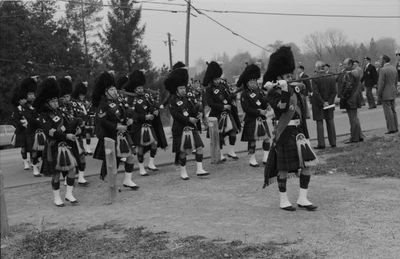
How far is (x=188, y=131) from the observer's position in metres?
9.98

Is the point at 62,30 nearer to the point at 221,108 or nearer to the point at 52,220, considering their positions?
the point at 221,108

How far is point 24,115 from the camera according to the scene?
12180 millimetres

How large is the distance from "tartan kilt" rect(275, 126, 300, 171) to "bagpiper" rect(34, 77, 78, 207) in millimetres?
3369

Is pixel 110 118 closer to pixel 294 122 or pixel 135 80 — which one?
pixel 135 80

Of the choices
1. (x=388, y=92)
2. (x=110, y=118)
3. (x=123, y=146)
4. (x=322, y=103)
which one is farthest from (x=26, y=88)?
(x=388, y=92)

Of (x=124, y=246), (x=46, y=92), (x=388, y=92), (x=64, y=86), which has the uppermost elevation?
(x=64, y=86)

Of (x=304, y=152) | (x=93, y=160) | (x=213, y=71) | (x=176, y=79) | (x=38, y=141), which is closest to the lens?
(x=304, y=152)

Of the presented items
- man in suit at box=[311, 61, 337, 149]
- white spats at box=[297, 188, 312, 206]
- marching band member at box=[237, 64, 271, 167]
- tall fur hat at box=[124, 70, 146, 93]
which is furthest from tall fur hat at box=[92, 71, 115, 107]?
man in suit at box=[311, 61, 337, 149]

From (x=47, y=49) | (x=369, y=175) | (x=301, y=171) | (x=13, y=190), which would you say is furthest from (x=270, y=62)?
(x=47, y=49)

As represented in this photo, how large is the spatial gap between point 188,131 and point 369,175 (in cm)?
331

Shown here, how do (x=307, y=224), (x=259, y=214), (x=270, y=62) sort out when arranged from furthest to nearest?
(x=270, y=62)
(x=259, y=214)
(x=307, y=224)

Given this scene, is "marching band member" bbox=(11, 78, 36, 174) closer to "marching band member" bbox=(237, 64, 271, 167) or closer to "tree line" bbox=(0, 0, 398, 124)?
"marching band member" bbox=(237, 64, 271, 167)

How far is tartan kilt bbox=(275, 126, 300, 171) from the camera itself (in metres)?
7.08

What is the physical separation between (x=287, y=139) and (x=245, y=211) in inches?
44.3
